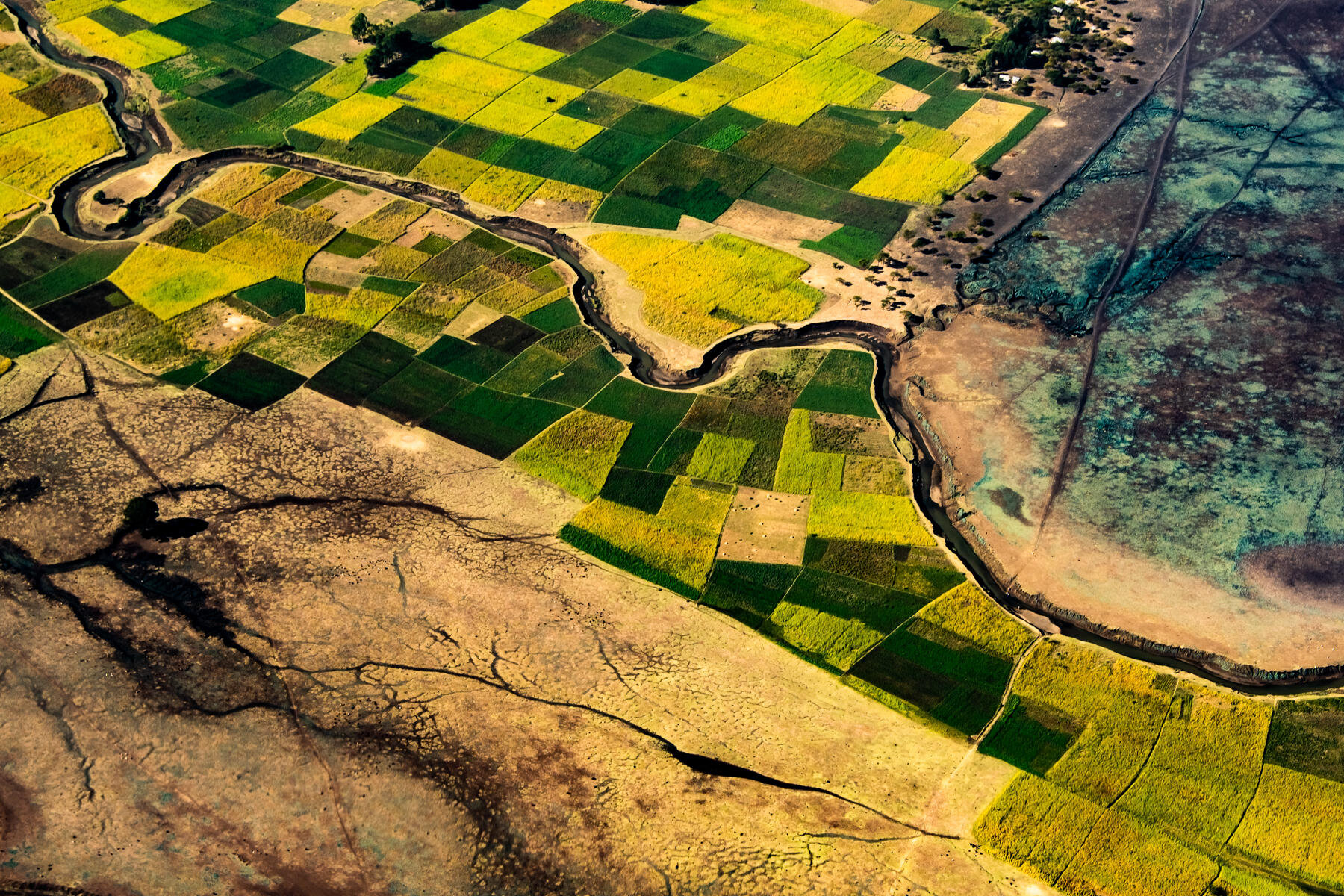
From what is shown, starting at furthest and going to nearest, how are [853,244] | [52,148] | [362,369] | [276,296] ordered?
[52,148] < [853,244] < [276,296] < [362,369]

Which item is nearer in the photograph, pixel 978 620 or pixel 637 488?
pixel 978 620

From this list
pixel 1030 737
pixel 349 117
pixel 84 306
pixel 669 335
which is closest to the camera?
pixel 1030 737

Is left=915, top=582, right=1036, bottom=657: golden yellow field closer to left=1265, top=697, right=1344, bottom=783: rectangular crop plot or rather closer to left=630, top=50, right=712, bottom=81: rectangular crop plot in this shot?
left=1265, top=697, right=1344, bottom=783: rectangular crop plot

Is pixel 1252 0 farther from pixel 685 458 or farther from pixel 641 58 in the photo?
pixel 685 458

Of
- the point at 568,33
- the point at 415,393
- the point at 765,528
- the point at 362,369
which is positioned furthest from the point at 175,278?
the point at 765,528

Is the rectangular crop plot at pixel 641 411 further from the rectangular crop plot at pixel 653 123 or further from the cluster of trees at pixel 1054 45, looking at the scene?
the cluster of trees at pixel 1054 45

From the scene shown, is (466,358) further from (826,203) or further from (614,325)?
(826,203)
